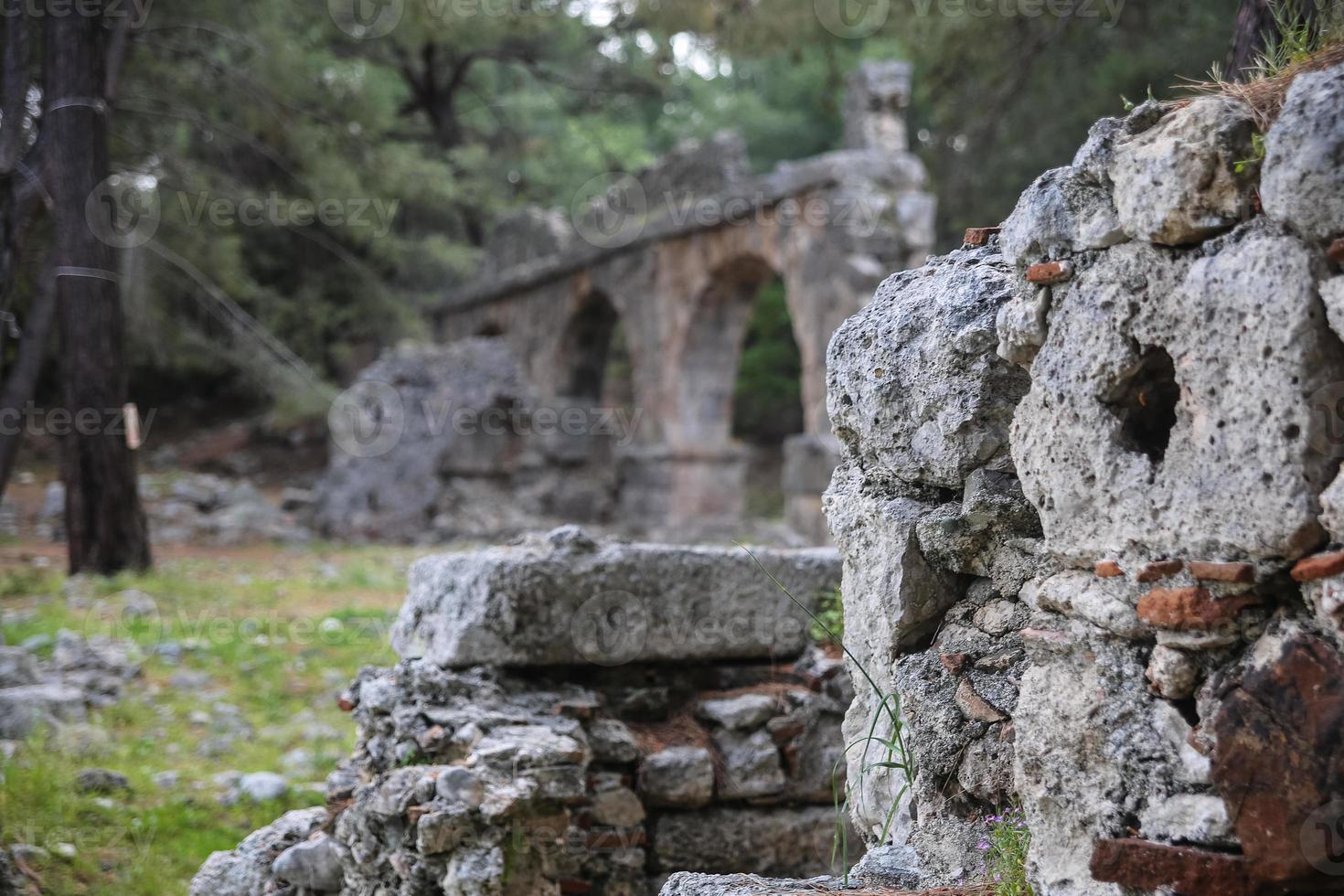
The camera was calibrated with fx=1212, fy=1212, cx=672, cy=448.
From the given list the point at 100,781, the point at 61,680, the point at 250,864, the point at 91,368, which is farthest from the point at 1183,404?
the point at 91,368

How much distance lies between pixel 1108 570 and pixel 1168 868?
0.43m

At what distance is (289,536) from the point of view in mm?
11289

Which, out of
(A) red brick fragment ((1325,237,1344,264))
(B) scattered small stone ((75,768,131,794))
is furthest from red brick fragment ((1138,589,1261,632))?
(B) scattered small stone ((75,768,131,794))

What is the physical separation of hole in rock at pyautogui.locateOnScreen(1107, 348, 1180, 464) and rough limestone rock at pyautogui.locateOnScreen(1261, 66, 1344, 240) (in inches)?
13.0

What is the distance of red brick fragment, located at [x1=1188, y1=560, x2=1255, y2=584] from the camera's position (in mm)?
1619

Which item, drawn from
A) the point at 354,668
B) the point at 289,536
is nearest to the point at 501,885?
the point at 354,668

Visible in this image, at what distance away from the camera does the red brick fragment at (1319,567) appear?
152 centimetres

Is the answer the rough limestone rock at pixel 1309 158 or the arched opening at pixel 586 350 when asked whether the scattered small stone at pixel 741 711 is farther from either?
the arched opening at pixel 586 350

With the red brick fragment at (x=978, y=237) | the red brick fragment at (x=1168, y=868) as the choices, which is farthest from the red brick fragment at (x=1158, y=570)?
the red brick fragment at (x=978, y=237)

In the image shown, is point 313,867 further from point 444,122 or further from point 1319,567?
point 444,122

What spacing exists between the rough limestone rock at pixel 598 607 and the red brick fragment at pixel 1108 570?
195 centimetres

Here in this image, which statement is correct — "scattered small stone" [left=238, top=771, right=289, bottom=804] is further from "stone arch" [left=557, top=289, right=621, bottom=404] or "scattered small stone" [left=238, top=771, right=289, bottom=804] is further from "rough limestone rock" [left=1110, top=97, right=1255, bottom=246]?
"stone arch" [left=557, top=289, right=621, bottom=404]

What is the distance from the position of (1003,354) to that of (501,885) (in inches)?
69.9

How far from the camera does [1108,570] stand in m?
1.83
